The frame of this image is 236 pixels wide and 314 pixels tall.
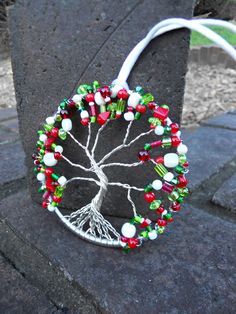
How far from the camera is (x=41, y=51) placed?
0.68 meters

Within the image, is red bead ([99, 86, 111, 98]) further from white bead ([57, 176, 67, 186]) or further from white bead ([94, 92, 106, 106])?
white bead ([57, 176, 67, 186])

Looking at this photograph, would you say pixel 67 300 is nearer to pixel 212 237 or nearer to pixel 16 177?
pixel 212 237

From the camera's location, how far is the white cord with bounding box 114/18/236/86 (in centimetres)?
52

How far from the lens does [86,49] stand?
2.12 feet

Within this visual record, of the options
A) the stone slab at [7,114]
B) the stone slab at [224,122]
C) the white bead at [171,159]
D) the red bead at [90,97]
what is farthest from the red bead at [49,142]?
the stone slab at [7,114]

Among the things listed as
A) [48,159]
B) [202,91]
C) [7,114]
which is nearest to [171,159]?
[48,159]

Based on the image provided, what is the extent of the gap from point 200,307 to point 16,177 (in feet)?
2.08

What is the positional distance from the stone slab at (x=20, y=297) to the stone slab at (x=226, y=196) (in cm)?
48

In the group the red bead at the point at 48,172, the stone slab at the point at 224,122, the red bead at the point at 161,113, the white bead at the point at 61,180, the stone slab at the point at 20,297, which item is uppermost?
the red bead at the point at 161,113

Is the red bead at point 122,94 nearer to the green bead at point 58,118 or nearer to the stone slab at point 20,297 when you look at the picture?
the green bead at point 58,118

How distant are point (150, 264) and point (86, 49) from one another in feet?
1.40

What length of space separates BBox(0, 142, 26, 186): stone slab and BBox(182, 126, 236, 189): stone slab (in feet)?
1.66

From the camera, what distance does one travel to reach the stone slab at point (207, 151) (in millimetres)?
1001

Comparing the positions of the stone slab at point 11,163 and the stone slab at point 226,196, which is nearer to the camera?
the stone slab at point 226,196
